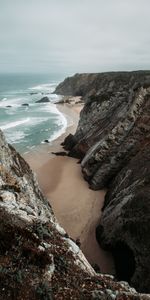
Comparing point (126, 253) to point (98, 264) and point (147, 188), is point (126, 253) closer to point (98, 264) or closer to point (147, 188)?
point (98, 264)

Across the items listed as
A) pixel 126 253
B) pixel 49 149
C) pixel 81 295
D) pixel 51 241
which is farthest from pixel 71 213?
pixel 49 149

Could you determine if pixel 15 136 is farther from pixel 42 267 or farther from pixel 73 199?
pixel 42 267

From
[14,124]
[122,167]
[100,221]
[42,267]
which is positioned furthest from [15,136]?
[42,267]

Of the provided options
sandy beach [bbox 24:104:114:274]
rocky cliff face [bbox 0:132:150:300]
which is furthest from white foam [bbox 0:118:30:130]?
rocky cliff face [bbox 0:132:150:300]

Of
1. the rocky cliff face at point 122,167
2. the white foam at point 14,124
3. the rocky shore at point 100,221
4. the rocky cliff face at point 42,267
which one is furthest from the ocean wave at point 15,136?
the rocky cliff face at point 42,267

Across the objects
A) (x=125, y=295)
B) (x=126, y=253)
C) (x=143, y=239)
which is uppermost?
(x=125, y=295)

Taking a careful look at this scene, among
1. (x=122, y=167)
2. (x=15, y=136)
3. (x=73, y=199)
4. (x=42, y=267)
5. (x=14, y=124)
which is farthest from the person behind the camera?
(x=14, y=124)

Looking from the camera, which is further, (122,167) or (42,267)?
(122,167)
